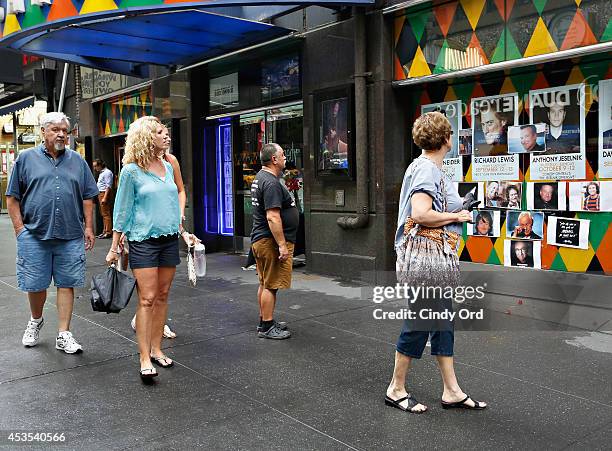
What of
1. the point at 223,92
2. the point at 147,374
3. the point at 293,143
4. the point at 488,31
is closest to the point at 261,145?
the point at 293,143

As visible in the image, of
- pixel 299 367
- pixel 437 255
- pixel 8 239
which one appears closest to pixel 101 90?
pixel 8 239

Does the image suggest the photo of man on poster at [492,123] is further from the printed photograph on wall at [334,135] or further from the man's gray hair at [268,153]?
the man's gray hair at [268,153]

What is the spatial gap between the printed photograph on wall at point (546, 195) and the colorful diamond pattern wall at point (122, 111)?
27.5 ft

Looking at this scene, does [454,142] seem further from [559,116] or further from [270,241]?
[270,241]

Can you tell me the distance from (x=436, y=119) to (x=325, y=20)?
17.0ft

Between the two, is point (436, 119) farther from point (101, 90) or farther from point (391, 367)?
point (101, 90)

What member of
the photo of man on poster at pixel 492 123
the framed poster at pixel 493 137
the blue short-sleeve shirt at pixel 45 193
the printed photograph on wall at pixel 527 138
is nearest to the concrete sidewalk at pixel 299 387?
the blue short-sleeve shirt at pixel 45 193

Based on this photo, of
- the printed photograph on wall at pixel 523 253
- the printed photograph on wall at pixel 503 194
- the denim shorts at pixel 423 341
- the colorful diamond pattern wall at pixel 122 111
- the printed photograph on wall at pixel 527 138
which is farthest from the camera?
the colorful diamond pattern wall at pixel 122 111

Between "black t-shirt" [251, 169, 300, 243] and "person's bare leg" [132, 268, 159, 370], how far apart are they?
1.27 m

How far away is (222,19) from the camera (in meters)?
8.59

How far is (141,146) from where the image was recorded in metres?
4.52

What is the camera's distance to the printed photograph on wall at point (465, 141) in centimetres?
730

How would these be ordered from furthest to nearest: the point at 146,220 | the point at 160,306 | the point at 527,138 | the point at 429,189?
the point at 527,138
the point at 160,306
the point at 146,220
the point at 429,189

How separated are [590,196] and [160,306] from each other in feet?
14.1
